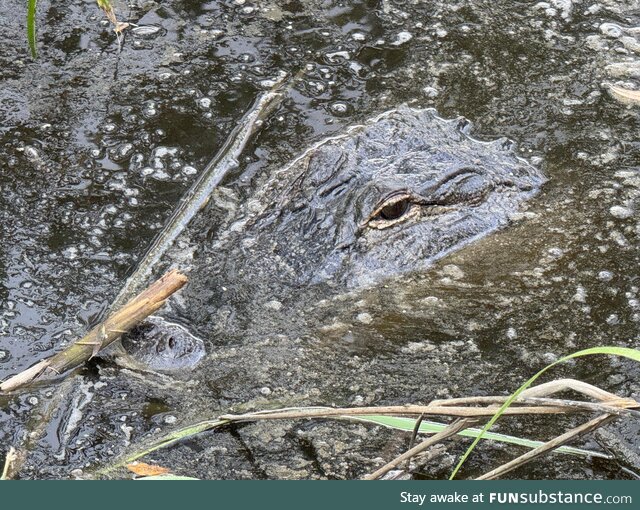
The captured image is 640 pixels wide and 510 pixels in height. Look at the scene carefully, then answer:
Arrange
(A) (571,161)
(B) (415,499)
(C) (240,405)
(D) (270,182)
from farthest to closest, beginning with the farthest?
1. (A) (571,161)
2. (D) (270,182)
3. (C) (240,405)
4. (B) (415,499)

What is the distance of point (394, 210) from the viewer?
3980 mm

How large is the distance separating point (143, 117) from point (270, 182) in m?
1.03

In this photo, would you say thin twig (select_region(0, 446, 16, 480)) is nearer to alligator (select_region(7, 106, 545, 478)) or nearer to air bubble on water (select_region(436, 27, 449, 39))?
alligator (select_region(7, 106, 545, 478))

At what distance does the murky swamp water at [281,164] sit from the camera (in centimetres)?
328

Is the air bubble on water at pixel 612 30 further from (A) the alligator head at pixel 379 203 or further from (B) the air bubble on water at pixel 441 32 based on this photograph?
(A) the alligator head at pixel 379 203

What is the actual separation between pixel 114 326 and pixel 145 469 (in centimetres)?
63

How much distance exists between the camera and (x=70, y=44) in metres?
5.38

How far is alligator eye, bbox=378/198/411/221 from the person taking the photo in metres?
3.95

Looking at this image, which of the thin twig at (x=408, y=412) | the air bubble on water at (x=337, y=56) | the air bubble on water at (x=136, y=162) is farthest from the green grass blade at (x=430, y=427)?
the air bubble on water at (x=337, y=56)

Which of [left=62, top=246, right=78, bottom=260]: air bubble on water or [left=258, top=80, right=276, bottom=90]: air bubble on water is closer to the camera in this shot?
[left=62, top=246, right=78, bottom=260]: air bubble on water

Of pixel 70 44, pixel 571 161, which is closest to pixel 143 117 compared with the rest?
pixel 70 44

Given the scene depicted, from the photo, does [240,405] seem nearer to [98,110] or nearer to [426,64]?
[98,110]

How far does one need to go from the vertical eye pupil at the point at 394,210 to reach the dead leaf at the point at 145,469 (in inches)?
61.0

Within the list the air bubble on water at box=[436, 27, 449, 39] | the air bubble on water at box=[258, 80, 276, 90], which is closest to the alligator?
the air bubble on water at box=[258, 80, 276, 90]
